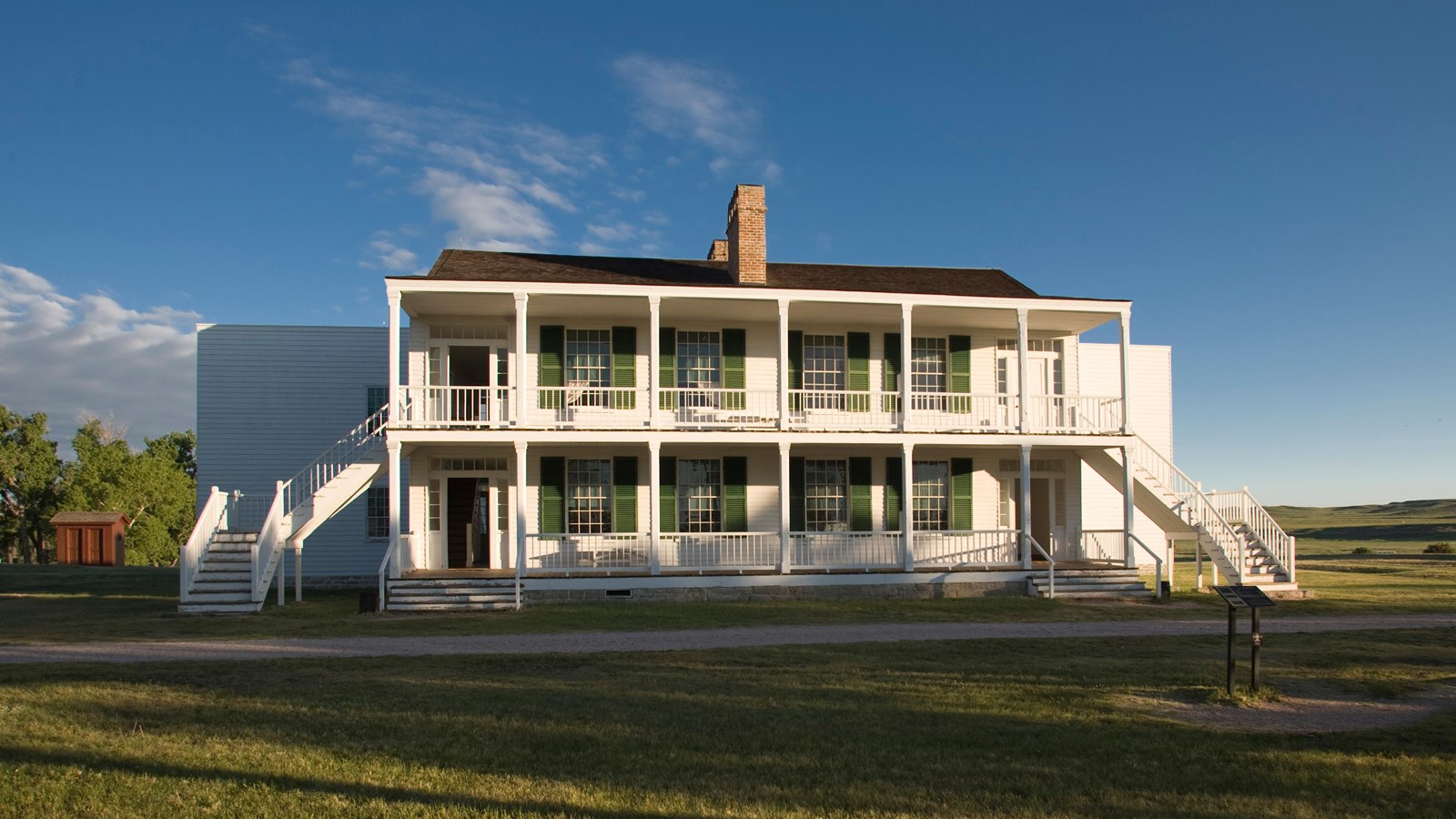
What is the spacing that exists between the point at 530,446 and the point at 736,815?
15367 mm

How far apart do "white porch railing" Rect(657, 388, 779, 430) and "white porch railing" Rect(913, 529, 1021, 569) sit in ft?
13.5

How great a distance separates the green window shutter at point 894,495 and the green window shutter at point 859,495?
1.35 feet

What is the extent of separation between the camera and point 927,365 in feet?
73.9

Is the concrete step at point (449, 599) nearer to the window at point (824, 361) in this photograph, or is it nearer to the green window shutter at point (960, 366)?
the window at point (824, 361)

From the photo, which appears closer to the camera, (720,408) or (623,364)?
(623,364)

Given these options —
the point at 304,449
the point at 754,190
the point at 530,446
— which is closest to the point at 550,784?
the point at 530,446

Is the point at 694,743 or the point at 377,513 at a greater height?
the point at 377,513

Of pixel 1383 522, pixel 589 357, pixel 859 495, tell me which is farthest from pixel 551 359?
pixel 1383 522

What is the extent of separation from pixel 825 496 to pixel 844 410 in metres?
1.92

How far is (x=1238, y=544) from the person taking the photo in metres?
19.1

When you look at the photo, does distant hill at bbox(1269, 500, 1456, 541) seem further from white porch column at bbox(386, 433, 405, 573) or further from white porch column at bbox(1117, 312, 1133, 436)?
white porch column at bbox(386, 433, 405, 573)

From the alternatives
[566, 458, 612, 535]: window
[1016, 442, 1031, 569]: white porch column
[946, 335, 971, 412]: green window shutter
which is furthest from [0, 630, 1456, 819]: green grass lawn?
[946, 335, 971, 412]: green window shutter

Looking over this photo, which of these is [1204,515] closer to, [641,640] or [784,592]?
[784,592]

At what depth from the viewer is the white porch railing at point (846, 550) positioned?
66.9 ft
